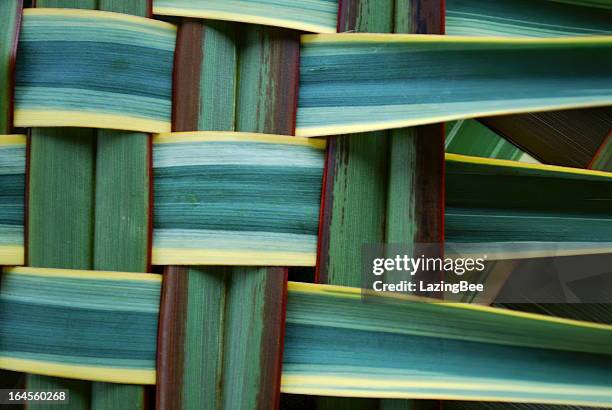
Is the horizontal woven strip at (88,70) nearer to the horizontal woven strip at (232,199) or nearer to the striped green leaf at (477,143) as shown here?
the horizontal woven strip at (232,199)

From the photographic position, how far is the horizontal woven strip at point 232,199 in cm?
42

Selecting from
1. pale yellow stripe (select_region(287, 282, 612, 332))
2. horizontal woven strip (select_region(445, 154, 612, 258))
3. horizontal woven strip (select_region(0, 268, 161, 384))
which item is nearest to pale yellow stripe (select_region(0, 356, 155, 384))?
horizontal woven strip (select_region(0, 268, 161, 384))

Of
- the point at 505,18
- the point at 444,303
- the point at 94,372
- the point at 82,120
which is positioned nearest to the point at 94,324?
the point at 94,372

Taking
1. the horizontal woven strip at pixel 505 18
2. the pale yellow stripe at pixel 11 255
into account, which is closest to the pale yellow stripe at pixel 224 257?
the pale yellow stripe at pixel 11 255

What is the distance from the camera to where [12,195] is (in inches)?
17.2

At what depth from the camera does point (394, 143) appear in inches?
17.0

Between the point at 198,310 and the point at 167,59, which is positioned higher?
the point at 167,59

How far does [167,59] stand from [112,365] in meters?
0.22

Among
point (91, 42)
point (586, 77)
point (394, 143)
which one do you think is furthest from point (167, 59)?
point (586, 77)

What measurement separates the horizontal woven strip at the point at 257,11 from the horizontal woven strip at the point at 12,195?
141 mm

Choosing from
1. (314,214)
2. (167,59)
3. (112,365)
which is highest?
(167,59)

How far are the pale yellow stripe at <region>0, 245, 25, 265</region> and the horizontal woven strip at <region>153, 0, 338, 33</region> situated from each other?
0.20m

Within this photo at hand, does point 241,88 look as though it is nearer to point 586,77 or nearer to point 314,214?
point 314,214

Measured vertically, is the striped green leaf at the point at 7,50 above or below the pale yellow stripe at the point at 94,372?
above
